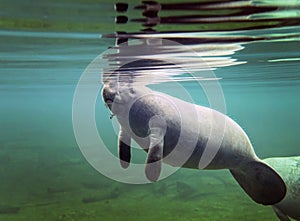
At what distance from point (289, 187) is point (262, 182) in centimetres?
164

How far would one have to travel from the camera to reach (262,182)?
6.95m

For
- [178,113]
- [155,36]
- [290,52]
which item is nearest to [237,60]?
[290,52]

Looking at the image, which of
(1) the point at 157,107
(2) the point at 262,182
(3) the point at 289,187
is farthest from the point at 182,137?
(3) the point at 289,187

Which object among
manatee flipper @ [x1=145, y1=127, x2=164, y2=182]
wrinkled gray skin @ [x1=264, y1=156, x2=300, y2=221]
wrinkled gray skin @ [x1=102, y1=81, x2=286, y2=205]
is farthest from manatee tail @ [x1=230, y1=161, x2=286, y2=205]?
manatee flipper @ [x1=145, y1=127, x2=164, y2=182]

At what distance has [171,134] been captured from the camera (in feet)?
20.7

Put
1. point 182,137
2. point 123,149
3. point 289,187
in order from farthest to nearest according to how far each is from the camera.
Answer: point 289,187, point 123,149, point 182,137

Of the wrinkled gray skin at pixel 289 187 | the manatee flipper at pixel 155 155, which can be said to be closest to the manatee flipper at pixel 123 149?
the manatee flipper at pixel 155 155

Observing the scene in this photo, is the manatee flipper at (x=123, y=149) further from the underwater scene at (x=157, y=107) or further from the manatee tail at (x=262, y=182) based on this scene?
the manatee tail at (x=262, y=182)

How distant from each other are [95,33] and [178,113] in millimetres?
3553

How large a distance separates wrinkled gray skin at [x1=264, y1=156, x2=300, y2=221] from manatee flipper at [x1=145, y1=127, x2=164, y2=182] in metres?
3.34

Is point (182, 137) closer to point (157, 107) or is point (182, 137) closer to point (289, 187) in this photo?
point (157, 107)

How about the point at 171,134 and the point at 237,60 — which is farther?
the point at 237,60

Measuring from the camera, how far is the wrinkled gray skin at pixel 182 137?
A: 20.5 feet

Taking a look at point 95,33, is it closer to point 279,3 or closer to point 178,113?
point 178,113
